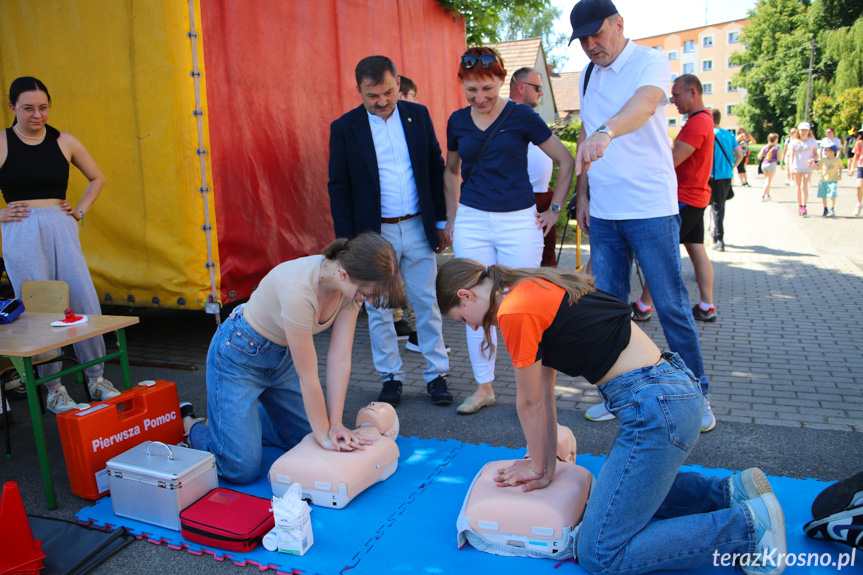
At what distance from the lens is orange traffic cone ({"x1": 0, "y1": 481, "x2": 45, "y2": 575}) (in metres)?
2.36

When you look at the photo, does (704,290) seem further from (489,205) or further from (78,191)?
(78,191)

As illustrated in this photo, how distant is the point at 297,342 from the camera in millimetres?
2799

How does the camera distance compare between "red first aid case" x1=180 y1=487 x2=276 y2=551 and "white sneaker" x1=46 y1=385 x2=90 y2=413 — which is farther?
"white sneaker" x1=46 y1=385 x2=90 y2=413

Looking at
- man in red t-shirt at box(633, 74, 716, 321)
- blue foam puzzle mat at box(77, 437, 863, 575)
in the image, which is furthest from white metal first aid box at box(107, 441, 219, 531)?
man in red t-shirt at box(633, 74, 716, 321)

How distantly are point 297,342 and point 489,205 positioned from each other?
148cm

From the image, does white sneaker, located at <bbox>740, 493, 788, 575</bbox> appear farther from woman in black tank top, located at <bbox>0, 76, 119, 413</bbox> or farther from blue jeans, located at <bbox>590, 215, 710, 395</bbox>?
woman in black tank top, located at <bbox>0, 76, 119, 413</bbox>

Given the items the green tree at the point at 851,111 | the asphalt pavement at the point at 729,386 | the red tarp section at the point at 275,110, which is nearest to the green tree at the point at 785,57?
the green tree at the point at 851,111

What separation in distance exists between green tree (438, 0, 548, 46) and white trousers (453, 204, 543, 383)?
17.3 ft

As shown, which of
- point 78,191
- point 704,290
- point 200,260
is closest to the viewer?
point 200,260

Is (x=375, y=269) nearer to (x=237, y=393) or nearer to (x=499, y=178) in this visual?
(x=237, y=393)

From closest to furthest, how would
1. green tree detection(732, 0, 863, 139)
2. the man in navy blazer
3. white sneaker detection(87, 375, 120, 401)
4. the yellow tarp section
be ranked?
1. the man in navy blazer
2. white sneaker detection(87, 375, 120, 401)
3. the yellow tarp section
4. green tree detection(732, 0, 863, 139)

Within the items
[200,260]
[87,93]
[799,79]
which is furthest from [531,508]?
[799,79]

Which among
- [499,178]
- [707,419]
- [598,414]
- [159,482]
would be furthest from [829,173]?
[159,482]

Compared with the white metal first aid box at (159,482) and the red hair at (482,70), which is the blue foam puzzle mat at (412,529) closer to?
the white metal first aid box at (159,482)
